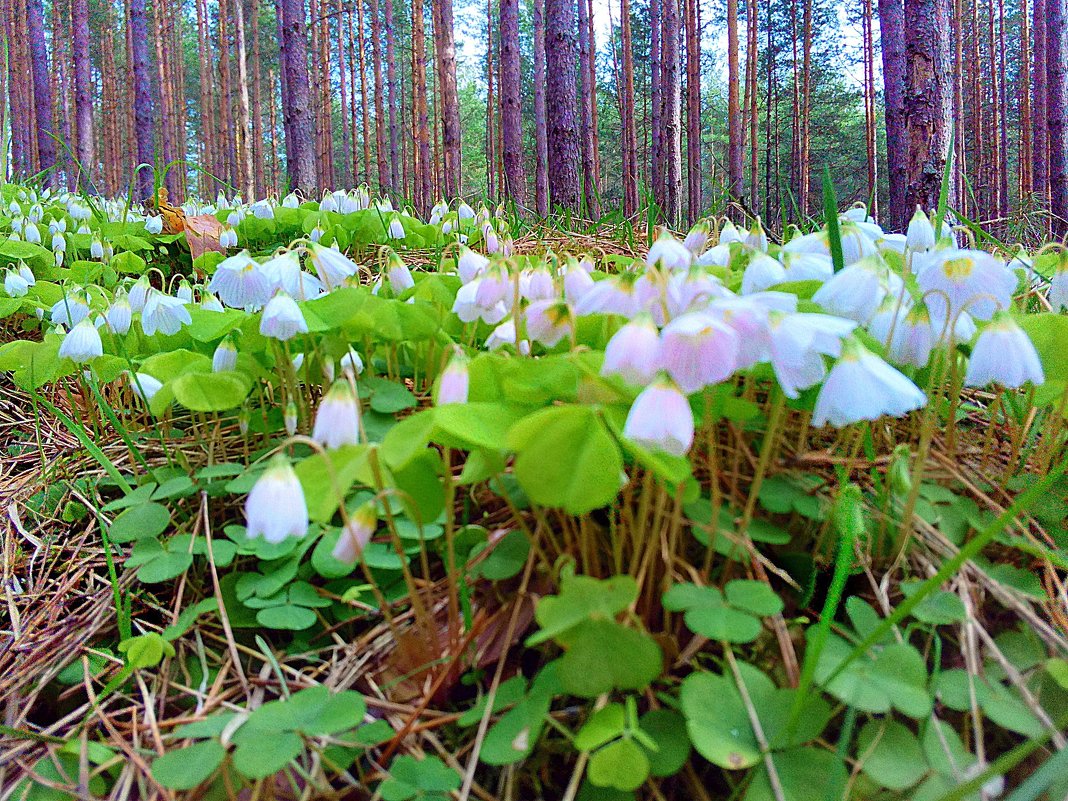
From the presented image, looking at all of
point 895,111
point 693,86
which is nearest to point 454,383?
point 895,111

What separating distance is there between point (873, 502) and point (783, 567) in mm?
165

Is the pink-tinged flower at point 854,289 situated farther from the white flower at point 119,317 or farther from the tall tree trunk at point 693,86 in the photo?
the tall tree trunk at point 693,86

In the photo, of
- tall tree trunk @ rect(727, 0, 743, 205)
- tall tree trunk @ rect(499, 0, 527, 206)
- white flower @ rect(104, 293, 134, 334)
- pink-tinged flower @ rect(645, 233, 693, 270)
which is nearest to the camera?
pink-tinged flower @ rect(645, 233, 693, 270)

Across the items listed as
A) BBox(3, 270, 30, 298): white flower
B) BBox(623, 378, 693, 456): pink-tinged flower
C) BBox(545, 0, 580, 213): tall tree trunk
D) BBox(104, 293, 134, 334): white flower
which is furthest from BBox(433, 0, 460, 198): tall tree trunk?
BBox(623, 378, 693, 456): pink-tinged flower

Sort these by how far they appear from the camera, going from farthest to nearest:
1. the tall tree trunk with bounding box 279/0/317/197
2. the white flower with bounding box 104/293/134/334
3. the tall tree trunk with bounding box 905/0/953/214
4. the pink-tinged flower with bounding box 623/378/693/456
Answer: the tall tree trunk with bounding box 279/0/317/197 < the tall tree trunk with bounding box 905/0/953/214 < the white flower with bounding box 104/293/134/334 < the pink-tinged flower with bounding box 623/378/693/456

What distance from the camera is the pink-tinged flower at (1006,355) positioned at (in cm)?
90

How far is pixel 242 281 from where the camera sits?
1.42 metres

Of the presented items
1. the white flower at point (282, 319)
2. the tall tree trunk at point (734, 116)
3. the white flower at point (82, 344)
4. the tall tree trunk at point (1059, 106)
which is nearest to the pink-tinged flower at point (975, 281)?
the white flower at point (282, 319)

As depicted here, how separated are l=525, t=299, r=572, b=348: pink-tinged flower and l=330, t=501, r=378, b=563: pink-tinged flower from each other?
0.34 metres

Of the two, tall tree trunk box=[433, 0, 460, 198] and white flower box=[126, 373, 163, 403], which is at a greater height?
tall tree trunk box=[433, 0, 460, 198]

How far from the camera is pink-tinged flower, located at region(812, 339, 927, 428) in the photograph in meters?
0.80

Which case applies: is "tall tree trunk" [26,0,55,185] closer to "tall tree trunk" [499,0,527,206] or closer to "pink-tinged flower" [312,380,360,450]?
"tall tree trunk" [499,0,527,206]

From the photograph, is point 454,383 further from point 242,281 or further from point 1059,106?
point 1059,106

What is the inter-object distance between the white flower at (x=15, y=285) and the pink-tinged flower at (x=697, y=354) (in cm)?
244
